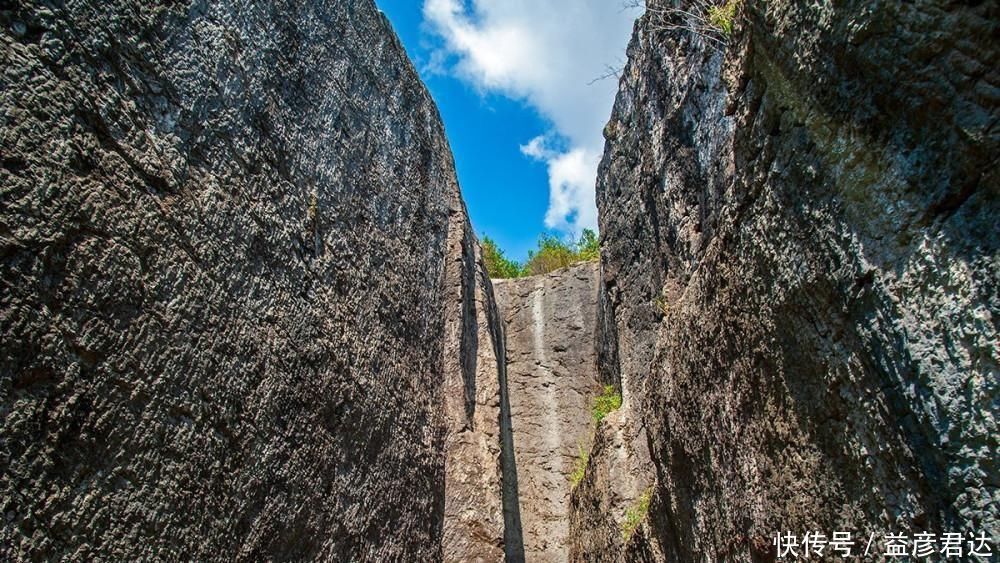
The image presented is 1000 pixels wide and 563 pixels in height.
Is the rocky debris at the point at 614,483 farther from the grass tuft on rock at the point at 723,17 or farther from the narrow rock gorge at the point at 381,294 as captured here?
the grass tuft on rock at the point at 723,17

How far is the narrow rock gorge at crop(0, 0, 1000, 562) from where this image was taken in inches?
54.4

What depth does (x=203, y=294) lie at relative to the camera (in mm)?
2998

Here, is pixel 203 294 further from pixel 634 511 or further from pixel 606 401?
pixel 606 401

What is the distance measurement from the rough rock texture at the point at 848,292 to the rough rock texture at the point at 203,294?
80.7 inches

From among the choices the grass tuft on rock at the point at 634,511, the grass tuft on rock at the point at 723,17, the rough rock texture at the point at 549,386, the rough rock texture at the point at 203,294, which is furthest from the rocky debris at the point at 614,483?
the grass tuft on rock at the point at 723,17

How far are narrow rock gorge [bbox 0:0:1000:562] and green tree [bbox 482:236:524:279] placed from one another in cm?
745

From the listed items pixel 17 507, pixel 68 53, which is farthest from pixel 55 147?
pixel 17 507

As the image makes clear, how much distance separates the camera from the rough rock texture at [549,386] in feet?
28.2

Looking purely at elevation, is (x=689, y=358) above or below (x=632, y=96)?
below

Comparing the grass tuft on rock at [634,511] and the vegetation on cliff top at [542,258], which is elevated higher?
the vegetation on cliff top at [542,258]

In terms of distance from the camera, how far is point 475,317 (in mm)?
7602

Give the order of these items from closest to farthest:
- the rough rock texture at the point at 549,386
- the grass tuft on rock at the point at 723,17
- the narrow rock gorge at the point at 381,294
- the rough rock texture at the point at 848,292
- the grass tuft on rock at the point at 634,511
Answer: the rough rock texture at the point at 848,292, the narrow rock gorge at the point at 381,294, the grass tuft on rock at the point at 723,17, the grass tuft on rock at the point at 634,511, the rough rock texture at the point at 549,386

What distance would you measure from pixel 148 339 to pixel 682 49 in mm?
4990

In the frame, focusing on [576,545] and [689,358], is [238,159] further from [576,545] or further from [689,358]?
[576,545]
